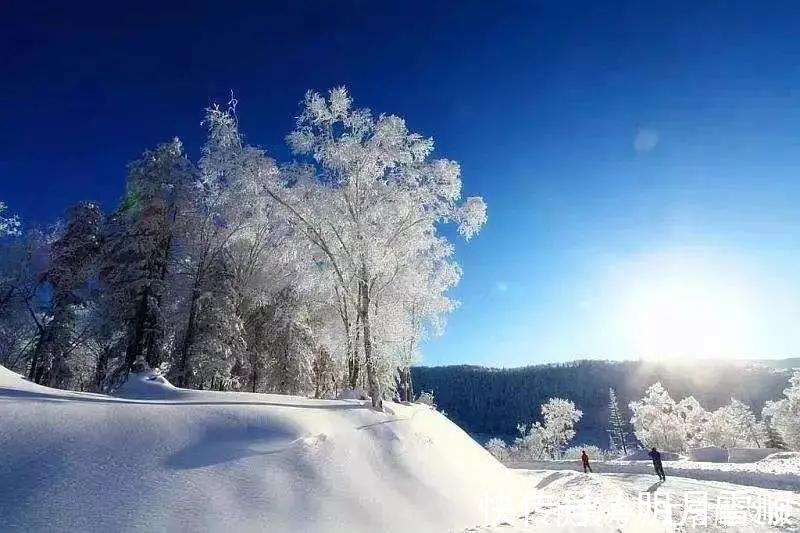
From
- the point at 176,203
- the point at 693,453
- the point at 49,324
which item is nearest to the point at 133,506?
the point at 176,203

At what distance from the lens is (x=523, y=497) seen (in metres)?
12.7

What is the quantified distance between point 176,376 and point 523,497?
58.9 ft

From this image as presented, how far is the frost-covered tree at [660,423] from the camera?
65.8 m

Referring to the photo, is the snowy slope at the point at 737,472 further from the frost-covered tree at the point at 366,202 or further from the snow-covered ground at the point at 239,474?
the frost-covered tree at the point at 366,202

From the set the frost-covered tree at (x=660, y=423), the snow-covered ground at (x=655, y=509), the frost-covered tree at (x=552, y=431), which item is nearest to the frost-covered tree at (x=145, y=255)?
the snow-covered ground at (x=655, y=509)

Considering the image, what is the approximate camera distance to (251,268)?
2667cm

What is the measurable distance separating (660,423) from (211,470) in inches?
2948

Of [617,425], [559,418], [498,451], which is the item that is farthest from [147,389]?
[617,425]

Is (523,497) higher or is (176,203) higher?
(176,203)

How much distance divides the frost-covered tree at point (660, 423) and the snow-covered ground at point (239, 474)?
62.6m

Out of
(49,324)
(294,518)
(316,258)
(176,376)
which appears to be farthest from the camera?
(49,324)

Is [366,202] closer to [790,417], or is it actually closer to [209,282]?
[209,282]

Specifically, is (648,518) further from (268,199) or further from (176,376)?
(176,376)

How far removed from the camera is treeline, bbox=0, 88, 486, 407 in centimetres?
1578
